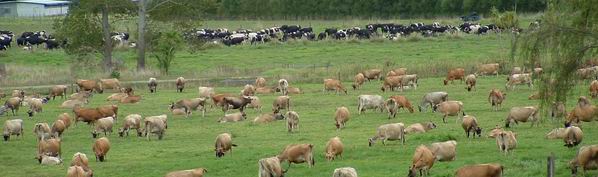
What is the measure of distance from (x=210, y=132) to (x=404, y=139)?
717 centimetres

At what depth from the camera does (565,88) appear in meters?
22.8

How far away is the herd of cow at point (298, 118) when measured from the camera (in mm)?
23875

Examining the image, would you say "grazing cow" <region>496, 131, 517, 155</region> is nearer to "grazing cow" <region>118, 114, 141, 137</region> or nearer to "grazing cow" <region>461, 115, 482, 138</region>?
"grazing cow" <region>461, 115, 482, 138</region>

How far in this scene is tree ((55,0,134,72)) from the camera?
208 ft

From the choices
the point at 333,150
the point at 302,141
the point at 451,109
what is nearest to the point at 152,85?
the point at 451,109

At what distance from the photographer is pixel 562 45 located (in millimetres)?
22438

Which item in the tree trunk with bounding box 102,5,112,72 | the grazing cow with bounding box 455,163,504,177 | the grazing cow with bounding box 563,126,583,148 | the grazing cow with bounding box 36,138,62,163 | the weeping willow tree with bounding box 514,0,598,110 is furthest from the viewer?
the tree trunk with bounding box 102,5,112,72

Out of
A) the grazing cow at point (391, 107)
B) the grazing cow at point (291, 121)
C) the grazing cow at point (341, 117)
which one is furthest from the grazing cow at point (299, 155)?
the grazing cow at point (391, 107)

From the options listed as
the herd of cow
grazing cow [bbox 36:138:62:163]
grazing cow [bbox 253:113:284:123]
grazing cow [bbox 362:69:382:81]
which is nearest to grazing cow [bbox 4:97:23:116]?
the herd of cow

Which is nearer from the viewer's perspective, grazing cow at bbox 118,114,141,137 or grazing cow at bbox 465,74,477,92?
grazing cow at bbox 118,114,141,137

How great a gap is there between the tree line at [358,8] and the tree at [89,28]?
4442cm

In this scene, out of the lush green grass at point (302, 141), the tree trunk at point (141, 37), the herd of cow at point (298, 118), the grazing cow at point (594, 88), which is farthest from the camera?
the tree trunk at point (141, 37)

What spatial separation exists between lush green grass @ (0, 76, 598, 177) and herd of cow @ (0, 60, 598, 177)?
311 mm

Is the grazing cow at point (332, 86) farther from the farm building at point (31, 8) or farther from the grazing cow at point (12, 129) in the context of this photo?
the farm building at point (31, 8)
